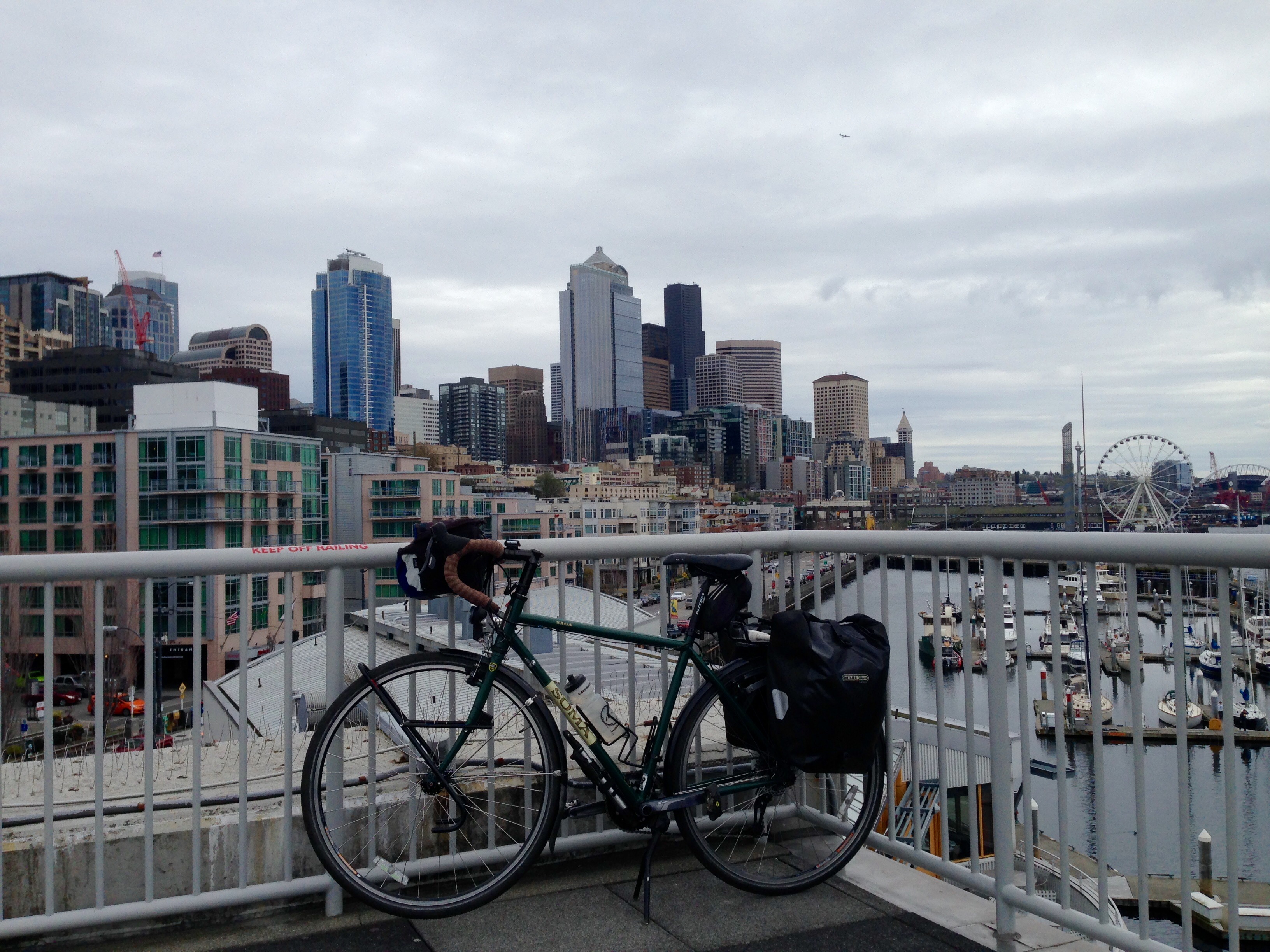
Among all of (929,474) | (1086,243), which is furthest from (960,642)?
(1086,243)

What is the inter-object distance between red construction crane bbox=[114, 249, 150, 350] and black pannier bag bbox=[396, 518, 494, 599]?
14567cm

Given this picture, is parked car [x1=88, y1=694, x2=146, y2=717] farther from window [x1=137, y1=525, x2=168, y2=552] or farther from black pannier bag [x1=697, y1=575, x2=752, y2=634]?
window [x1=137, y1=525, x2=168, y2=552]

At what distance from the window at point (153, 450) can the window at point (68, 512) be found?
117 inches

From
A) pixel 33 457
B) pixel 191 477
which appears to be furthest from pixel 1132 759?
pixel 33 457

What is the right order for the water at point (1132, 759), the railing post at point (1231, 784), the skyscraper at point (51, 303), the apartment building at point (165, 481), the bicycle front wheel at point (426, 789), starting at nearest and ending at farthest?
the railing post at point (1231, 784) < the water at point (1132, 759) < the bicycle front wheel at point (426, 789) < the apartment building at point (165, 481) < the skyscraper at point (51, 303)

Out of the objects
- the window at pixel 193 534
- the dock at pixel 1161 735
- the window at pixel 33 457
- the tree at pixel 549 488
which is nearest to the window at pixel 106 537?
the window at pixel 193 534

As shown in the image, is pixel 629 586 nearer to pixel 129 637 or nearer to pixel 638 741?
pixel 638 741

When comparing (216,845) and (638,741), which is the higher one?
(638,741)

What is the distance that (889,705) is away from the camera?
9.41 ft

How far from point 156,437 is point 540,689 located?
48.2m

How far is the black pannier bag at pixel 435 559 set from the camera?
8.29 ft

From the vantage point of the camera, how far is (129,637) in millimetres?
2514

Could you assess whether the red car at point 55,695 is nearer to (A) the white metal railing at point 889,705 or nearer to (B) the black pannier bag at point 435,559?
(A) the white metal railing at point 889,705

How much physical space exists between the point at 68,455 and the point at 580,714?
5111 cm
